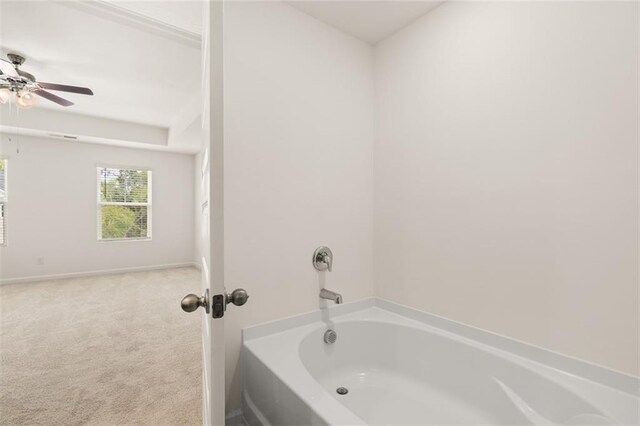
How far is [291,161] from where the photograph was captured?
173 centimetres

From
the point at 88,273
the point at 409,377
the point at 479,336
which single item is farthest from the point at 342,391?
the point at 88,273

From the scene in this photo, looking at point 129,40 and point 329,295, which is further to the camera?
point 129,40

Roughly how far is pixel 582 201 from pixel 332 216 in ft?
3.97

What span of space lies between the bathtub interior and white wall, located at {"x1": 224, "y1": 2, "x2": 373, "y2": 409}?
0.98ft

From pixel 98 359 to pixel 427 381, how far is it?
7.91ft

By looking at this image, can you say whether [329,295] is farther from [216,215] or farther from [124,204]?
[124,204]

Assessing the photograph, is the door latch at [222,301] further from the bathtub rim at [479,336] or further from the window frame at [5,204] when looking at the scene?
the window frame at [5,204]

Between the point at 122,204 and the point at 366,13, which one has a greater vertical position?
the point at 366,13

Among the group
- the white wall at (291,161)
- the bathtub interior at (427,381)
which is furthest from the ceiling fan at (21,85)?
the bathtub interior at (427,381)

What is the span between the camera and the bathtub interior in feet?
4.03

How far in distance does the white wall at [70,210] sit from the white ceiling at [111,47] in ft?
3.74

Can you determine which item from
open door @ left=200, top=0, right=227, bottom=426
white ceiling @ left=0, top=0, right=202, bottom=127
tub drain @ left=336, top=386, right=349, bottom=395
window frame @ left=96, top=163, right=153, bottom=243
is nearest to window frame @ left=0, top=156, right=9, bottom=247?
window frame @ left=96, top=163, right=153, bottom=243

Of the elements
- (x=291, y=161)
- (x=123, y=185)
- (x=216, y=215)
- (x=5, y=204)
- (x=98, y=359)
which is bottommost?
(x=98, y=359)

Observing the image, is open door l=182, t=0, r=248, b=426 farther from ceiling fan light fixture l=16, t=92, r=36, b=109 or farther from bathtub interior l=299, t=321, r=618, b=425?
ceiling fan light fixture l=16, t=92, r=36, b=109
